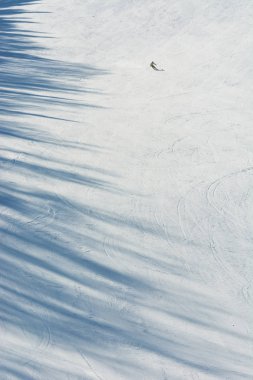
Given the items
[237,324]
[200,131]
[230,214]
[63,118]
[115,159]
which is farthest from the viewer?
[63,118]

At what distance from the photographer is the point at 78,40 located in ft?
31.9

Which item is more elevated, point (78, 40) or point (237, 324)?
point (78, 40)

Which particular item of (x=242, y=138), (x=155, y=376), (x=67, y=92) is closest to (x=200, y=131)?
(x=242, y=138)

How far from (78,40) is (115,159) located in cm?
457

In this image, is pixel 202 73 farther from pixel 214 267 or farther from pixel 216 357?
pixel 216 357

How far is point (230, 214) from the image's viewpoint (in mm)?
4695

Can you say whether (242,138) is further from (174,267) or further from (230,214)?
(174,267)

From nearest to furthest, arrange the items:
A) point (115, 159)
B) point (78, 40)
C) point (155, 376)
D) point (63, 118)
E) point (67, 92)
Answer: point (155, 376), point (115, 159), point (63, 118), point (67, 92), point (78, 40)

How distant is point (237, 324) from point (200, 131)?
2.98 metres

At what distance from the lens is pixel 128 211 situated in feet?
15.8

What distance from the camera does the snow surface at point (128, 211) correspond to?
3.44 m

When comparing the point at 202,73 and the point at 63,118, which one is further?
the point at 202,73

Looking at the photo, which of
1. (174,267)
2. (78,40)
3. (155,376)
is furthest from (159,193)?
(78,40)

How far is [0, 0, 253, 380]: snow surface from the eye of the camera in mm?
3438
